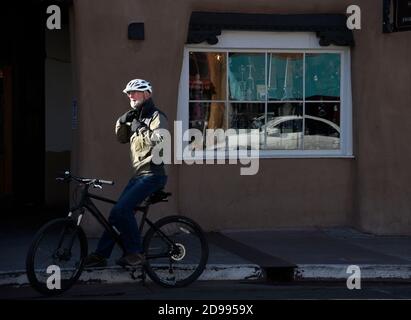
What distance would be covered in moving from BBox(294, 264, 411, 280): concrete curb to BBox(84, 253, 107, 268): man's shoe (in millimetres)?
2205

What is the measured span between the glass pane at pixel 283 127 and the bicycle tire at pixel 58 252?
4.17m

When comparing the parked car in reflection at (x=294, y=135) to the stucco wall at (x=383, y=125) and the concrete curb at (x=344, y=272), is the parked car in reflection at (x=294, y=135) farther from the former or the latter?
the concrete curb at (x=344, y=272)

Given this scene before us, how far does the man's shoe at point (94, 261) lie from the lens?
747cm

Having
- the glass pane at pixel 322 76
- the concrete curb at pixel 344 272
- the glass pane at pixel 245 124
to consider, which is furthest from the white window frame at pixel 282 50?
the concrete curb at pixel 344 272

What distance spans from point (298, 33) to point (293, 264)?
3.63 m

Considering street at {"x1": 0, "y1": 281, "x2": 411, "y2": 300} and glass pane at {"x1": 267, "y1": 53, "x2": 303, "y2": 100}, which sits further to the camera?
glass pane at {"x1": 267, "y1": 53, "x2": 303, "y2": 100}

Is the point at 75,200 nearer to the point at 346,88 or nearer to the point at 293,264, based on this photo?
the point at 293,264

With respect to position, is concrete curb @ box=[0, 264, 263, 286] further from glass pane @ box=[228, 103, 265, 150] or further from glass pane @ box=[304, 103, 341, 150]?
glass pane @ box=[304, 103, 341, 150]

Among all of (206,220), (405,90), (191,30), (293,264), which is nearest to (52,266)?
(293,264)

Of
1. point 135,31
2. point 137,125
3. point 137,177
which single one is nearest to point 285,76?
point 135,31

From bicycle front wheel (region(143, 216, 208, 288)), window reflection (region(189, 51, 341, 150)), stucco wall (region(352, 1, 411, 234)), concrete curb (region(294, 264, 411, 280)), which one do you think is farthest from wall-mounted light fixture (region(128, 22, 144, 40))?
concrete curb (region(294, 264, 411, 280))

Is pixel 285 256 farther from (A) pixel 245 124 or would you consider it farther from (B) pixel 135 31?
(B) pixel 135 31

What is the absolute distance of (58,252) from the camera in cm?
717

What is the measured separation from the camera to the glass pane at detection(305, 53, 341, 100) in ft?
35.3
